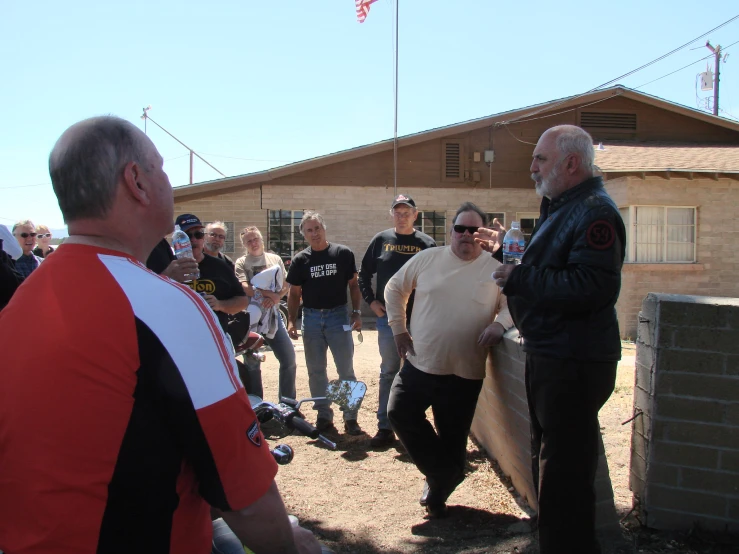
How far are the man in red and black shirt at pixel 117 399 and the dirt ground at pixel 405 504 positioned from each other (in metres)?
2.33

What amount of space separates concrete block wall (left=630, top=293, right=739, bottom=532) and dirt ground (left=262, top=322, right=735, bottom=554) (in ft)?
0.62

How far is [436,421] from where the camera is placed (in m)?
3.82

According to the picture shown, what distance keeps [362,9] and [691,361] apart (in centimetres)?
1403

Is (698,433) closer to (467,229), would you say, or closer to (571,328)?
(571,328)

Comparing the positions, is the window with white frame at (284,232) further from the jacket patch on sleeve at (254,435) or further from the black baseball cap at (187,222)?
the jacket patch on sleeve at (254,435)

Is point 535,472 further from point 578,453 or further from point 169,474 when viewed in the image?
point 169,474

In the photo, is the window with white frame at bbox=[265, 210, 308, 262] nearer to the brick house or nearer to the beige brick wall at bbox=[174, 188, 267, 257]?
the brick house

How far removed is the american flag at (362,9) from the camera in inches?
588

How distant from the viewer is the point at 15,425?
110 cm

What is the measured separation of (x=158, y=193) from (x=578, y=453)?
6.63 ft

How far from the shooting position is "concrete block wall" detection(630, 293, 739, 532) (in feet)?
9.68

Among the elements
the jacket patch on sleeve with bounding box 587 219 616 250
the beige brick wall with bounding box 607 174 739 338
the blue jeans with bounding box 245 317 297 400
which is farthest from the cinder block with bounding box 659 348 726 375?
the beige brick wall with bounding box 607 174 739 338

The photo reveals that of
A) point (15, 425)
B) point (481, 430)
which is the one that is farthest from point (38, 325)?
point (481, 430)

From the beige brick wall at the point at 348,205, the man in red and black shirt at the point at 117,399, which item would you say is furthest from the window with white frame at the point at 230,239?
the man in red and black shirt at the point at 117,399
